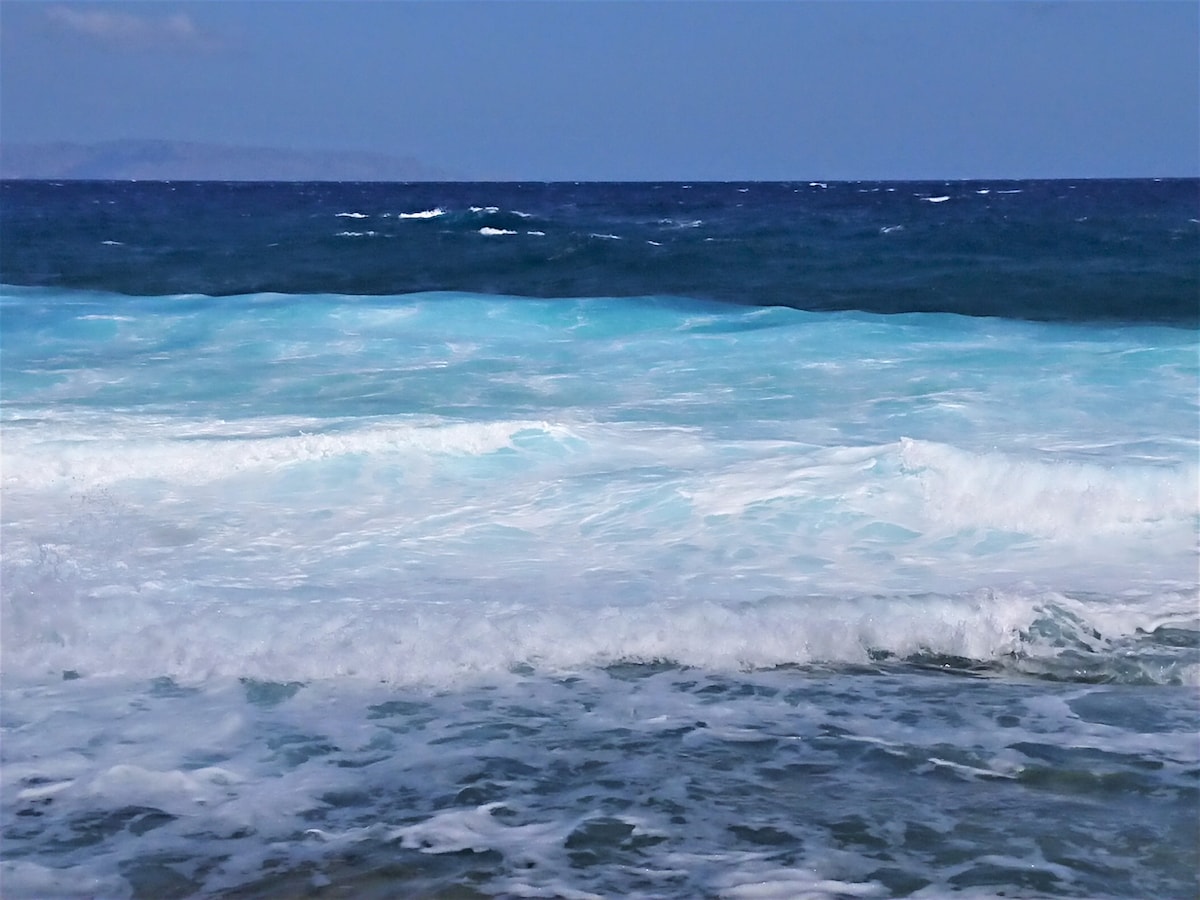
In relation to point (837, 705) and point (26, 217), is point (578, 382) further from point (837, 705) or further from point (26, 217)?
point (26, 217)

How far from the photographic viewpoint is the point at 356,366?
15383mm

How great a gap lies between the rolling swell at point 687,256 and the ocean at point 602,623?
8795 mm

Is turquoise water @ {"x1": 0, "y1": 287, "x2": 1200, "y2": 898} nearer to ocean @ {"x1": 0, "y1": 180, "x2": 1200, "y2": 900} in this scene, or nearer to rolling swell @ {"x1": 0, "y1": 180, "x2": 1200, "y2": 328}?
ocean @ {"x1": 0, "y1": 180, "x2": 1200, "y2": 900}

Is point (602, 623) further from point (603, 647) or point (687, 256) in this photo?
point (687, 256)

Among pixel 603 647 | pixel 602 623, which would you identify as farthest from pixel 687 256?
pixel 603 647

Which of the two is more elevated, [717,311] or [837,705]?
[717,311]

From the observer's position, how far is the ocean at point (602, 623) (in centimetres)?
438

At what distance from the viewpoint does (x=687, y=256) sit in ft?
109

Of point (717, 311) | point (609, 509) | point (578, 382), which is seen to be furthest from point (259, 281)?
point (609, 509)

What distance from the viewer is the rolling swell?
82.5ft

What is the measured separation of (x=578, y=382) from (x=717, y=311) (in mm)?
7981

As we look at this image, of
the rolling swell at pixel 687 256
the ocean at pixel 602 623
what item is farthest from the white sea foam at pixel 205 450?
the rolling swell at pixel 687 256

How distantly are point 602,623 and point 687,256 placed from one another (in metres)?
27.5

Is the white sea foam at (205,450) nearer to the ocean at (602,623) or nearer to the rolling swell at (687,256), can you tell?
the ocean at (602,623)
